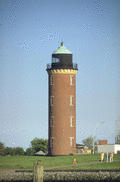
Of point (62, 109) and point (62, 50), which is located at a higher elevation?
point (62, 50)

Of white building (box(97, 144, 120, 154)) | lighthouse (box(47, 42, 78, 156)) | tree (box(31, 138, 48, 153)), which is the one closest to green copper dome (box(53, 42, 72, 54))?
lighthouse (box(47, 42, 78, 156))

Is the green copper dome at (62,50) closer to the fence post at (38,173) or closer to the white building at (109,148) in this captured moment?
the white building at (109,148)

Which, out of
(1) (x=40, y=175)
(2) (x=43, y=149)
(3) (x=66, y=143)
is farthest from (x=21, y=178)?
(2) (x=43, y=149)

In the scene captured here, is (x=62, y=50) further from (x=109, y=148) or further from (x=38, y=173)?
(x=38, y=173)

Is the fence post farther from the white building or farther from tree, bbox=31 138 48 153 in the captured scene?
tree, bbox=31 138 48 153

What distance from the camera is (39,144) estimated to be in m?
91.6

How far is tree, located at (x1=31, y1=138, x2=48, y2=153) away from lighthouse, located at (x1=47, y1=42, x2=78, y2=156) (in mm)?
13753

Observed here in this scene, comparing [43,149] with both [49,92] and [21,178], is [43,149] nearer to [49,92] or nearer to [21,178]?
[49,92]

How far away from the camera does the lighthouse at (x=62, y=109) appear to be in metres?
75.5

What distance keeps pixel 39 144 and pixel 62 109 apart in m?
17.0

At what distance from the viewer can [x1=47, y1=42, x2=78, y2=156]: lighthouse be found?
75.5m

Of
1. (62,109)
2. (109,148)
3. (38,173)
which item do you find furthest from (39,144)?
(38,173)

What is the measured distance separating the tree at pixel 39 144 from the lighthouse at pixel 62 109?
13.8m

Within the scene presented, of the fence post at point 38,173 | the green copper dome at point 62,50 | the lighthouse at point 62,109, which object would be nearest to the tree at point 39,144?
the lighthouse at point 62,109
